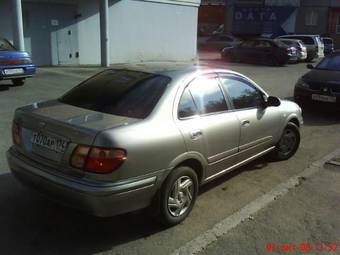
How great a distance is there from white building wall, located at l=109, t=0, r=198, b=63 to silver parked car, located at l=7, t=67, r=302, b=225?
582 inches

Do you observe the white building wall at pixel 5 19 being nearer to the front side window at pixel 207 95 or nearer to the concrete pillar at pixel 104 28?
the concrete pillar at pixel 104 28

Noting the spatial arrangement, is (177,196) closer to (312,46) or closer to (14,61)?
(14,61)

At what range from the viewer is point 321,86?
9914 millimetres

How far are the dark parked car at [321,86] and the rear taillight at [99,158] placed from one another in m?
7.38

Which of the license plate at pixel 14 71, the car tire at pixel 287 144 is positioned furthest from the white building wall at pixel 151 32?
the car tire at pixel 287 144

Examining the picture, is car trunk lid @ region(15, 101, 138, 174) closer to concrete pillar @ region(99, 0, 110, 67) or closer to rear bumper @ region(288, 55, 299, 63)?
concrete pillar @ region(99, 0, 110, 67)

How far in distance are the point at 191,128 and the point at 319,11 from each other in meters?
42.8

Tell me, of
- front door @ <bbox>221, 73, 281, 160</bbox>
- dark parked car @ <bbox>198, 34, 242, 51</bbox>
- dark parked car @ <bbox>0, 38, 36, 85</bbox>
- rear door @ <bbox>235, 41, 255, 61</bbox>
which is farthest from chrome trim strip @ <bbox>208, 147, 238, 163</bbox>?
dark parked car @ <bbox>198, 34, 242, 51</bbox>

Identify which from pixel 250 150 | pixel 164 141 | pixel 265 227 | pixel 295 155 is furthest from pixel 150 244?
pixel 295 155

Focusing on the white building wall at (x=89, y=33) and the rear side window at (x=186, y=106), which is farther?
the white building wall at (x=89, y=33)

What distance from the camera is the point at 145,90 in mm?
4312

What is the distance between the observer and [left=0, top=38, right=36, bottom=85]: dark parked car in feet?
36.5

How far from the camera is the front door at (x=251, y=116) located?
16.8ft

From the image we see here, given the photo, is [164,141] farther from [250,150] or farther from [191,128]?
[250,150]
